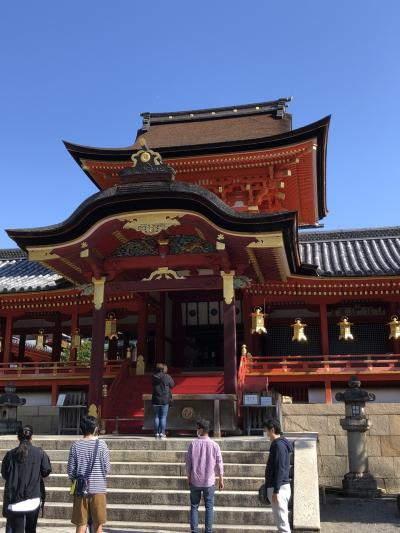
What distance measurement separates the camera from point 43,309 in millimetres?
17906

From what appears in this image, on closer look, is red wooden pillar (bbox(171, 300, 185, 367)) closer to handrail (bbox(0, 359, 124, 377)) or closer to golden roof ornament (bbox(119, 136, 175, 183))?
handrail (bbox(0, 359, 124, 377))

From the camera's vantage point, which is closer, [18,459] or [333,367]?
[18,459]

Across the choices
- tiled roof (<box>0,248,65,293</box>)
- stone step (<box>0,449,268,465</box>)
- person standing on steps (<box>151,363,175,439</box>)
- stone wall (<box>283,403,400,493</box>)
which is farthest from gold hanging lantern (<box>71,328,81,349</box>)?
stone step (<box>0,449,268,465</box>)

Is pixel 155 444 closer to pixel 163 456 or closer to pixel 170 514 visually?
pixel 163 456

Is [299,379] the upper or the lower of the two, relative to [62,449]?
upper

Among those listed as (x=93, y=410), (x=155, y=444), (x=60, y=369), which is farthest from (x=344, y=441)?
(x=60, y=369)

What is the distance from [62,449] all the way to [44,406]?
7.26 m

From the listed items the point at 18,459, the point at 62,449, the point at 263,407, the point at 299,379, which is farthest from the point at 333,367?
the point at 18,459

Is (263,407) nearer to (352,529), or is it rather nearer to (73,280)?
(352,529)

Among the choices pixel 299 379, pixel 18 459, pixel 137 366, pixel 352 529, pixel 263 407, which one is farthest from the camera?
pixel 137 366

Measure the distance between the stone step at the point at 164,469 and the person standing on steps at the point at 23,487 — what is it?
3.22 m

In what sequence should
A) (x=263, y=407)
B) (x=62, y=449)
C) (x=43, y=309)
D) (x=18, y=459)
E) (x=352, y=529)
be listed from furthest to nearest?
(x=43, y=309), (x=263, y=407), (x=62, y=449), (x=352, y=529), (x=18, y=459)

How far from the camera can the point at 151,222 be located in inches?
499

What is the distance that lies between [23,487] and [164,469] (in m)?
3.55
